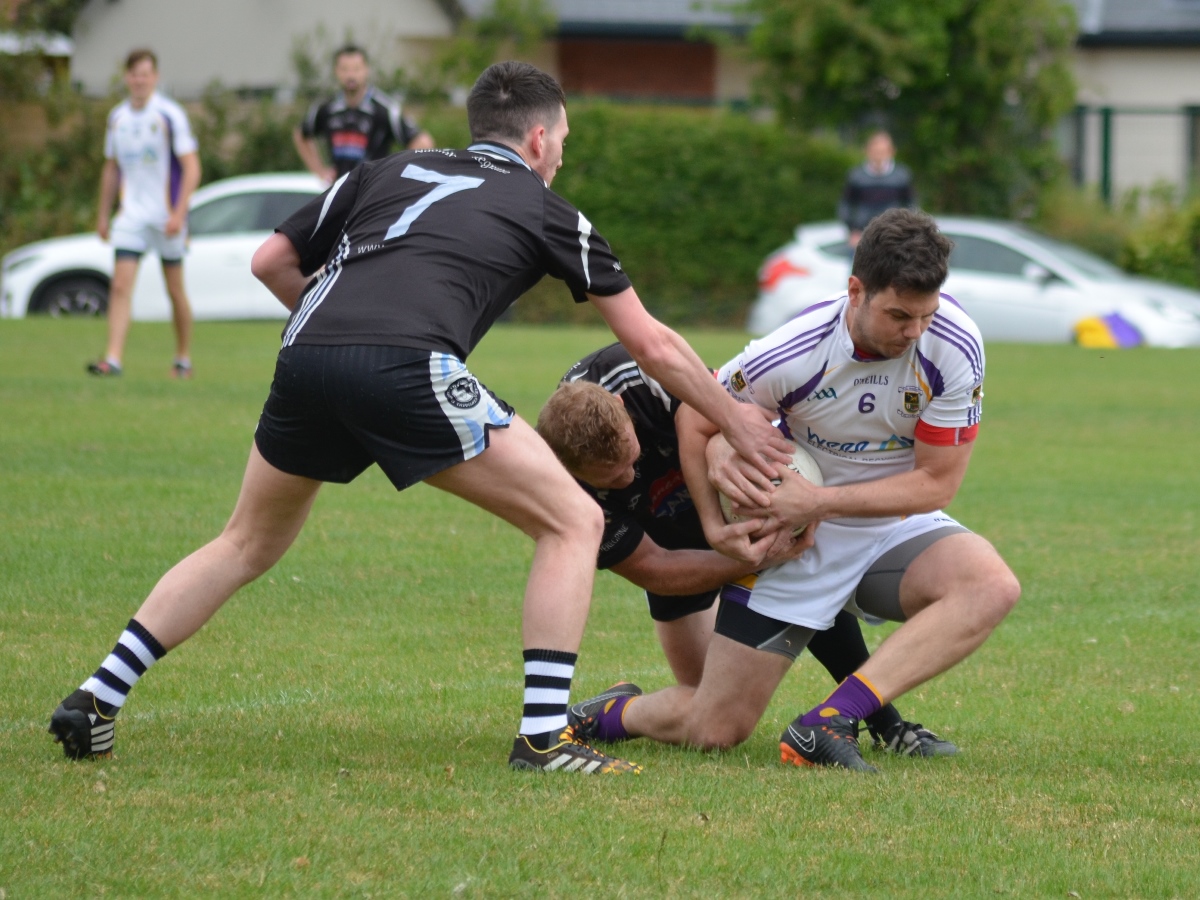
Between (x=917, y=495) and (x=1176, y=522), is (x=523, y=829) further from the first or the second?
(x=1176, y=522)

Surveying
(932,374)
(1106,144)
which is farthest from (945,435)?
(1106,144)

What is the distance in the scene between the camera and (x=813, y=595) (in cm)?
514

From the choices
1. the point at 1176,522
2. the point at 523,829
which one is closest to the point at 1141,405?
the point at 1176,522

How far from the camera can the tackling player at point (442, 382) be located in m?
4.36

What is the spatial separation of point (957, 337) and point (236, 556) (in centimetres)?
212

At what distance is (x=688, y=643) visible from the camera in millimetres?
5648

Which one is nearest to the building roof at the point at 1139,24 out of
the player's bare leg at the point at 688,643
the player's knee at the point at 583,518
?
the player's bare leg at the point at 688,643

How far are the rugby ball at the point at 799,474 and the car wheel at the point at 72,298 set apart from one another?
624 inches

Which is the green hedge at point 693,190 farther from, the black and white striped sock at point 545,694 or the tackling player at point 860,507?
the black and white striped sock at point 545,694

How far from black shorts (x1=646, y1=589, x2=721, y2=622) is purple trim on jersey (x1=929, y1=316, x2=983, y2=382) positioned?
46.8 inches

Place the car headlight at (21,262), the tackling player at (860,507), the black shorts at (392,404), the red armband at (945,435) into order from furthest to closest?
the car headlight at (21,262) → the red armband at (945,435) → the tackling player at (860,507) → the black shorts at (392,404)

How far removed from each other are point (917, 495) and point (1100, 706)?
1.24 metres

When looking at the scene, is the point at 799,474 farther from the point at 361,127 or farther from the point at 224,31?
the point at 224,31

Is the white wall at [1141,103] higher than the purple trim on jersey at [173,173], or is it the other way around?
the purple trim on jersey at [173,173]
